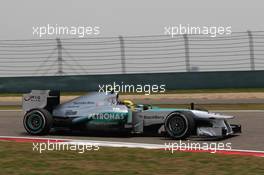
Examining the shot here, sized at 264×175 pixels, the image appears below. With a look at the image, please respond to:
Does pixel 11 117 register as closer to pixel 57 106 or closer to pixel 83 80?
pixel 57 106

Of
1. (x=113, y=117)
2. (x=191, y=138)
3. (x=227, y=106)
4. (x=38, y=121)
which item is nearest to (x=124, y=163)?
(x=191, y=138)

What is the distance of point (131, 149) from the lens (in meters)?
9.48

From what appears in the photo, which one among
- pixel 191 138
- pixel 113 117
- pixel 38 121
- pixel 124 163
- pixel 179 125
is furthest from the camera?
pixel 38 121

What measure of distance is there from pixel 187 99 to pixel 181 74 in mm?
2877

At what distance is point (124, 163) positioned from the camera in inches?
319

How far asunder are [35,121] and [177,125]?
288 centimetres

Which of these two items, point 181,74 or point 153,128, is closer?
point 153,128

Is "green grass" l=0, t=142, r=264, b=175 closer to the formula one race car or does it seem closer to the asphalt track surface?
the asphalt track surface

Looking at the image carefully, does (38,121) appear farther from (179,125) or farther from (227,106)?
(227,106)

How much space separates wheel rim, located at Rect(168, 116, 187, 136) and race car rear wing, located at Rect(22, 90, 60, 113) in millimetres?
2507

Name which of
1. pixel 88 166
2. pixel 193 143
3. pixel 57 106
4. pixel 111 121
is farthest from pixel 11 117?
pixel 88 166

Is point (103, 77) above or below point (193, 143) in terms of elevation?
above

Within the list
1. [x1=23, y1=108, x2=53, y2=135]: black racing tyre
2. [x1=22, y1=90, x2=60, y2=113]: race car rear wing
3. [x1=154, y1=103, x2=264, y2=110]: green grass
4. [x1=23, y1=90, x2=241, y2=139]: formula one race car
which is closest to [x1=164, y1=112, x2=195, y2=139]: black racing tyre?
[x1=23, y1=90, x2=241, y2=139]: formula one race car

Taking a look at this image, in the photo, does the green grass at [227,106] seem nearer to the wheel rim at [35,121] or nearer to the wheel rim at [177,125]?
the wheel rim at [177,125]
